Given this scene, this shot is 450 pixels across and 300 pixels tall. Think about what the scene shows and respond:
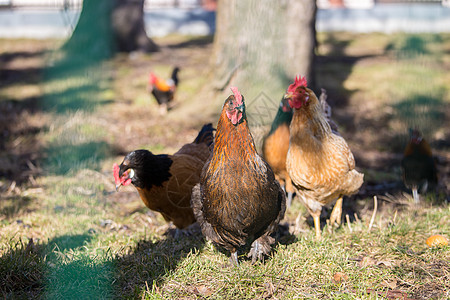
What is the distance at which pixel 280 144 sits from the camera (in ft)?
14.0

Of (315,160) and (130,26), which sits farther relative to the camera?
(130,26)

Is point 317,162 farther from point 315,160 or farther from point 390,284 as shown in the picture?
point 390,284

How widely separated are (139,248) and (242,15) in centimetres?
403

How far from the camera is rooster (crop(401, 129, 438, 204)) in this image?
461 centimetres

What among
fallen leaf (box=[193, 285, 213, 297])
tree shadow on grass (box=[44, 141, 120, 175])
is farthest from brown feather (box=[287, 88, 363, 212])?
tree shadow on grass (box=[44, 141, 120, 175])

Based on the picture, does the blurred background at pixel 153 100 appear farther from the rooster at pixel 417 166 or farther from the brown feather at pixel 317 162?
the brown feather at pixel 317 162

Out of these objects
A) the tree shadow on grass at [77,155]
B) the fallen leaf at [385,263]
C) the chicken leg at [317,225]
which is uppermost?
the tree shadow on grass at [77,155]

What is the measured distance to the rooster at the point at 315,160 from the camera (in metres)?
3.47

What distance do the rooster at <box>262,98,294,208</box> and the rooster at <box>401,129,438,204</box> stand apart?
53.1 inches

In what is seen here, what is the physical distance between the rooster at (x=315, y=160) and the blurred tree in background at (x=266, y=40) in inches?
89.5

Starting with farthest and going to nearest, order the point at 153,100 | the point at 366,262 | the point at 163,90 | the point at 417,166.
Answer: the point at 153,100 < the point at 163,90 < the point at 417,166 < the point at 366,262

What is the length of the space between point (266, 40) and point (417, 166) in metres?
2.76

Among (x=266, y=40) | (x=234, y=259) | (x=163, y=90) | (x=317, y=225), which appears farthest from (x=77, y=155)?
(x=163, y=90)

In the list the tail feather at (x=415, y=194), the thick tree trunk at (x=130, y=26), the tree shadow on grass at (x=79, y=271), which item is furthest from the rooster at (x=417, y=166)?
the thick tree trunk at (x=130, y=26)
